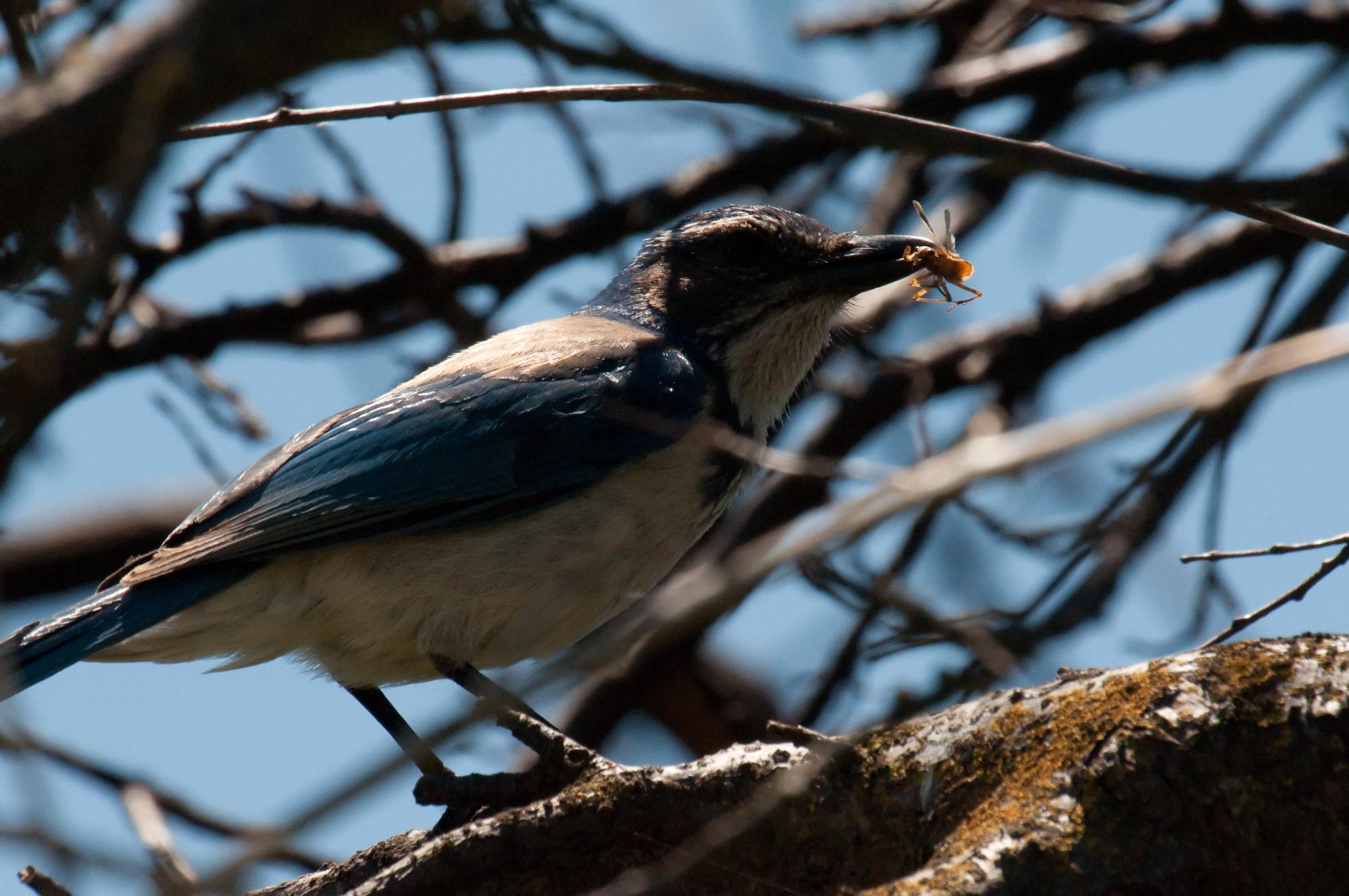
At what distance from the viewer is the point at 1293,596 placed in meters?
3.49

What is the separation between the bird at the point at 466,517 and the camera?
4906 mm

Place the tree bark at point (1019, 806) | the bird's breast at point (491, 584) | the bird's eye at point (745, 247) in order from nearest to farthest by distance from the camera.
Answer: the tree bark at point (1019, 806)
the bird's breast at point (491, 584)
the bird's eye at point (745, 247)

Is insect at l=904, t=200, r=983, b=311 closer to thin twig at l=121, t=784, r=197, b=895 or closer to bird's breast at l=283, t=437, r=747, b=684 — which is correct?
bird's breast at l=283, t=437, r=747, b=684

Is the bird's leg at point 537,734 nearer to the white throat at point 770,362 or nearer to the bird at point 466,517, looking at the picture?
the bird at point 466,517

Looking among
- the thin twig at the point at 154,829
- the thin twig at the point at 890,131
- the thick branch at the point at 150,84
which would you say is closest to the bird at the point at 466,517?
the thin twig at the point at 154,829

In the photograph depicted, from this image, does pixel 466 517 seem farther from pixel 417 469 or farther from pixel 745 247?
pixel 745 247

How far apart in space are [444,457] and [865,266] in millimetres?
1897

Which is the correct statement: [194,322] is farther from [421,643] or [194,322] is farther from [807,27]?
[807,27]

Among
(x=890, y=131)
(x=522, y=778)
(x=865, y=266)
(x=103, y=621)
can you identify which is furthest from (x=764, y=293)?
(x=890, y=131)

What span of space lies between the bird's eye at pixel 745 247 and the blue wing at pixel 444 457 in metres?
0.56

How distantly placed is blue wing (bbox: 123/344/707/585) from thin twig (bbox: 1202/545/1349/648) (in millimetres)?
1967

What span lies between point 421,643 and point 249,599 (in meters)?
0.62

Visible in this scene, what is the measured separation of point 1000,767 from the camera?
364 cm

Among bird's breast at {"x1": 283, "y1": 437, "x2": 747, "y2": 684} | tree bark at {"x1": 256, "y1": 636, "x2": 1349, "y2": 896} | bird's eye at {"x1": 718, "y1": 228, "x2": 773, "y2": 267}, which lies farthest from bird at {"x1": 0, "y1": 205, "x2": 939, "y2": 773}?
tree bark at {"x1": 256, "y1": 636, "x2": 1349, "y2": 896}
